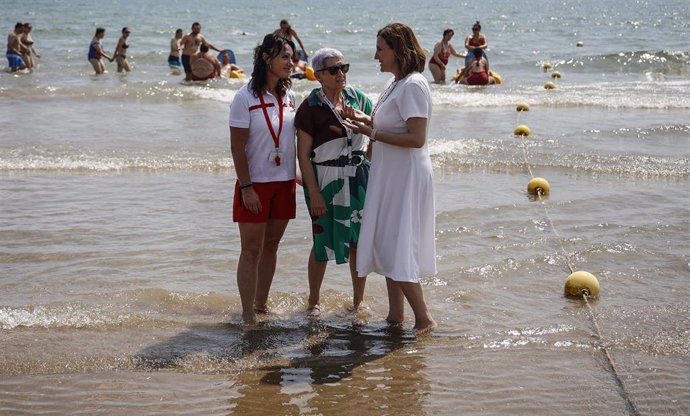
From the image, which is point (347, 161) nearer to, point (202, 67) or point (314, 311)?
point (314, 311)

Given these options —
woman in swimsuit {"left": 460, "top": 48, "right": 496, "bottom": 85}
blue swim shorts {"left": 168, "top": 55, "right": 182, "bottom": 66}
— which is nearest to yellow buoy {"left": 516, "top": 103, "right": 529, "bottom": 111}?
woman in swimsuit {"left": 460, "top": 48, "right": 496, "bottom": 85}

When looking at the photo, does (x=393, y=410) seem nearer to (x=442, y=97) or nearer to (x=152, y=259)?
(x=152, y=259)

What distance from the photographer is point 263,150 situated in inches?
230

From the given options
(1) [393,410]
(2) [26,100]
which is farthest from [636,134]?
(2) [26,100]

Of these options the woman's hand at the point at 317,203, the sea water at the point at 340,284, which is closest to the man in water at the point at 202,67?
the sea water at the point at 340,284

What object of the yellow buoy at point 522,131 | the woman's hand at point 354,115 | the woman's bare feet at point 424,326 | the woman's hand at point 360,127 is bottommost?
the woman's bare feet at point 424,326

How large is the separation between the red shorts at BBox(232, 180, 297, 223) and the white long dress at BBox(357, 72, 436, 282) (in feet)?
1.75

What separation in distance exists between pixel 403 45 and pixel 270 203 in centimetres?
136

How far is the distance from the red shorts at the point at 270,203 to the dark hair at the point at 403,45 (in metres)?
1.10

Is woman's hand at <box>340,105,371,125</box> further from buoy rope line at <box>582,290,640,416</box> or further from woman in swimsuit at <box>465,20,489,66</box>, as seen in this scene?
woman in swimsuit at <box>465,20,489,66</box>

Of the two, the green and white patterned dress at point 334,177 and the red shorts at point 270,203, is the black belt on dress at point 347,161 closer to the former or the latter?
the green and white patterned dress at point 334,177

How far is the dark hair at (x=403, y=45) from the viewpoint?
18.2ft

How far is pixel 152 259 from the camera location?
775 cm

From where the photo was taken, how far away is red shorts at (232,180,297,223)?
5891 millimetres
